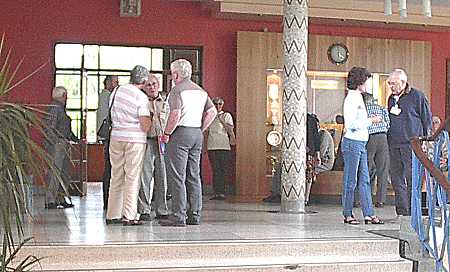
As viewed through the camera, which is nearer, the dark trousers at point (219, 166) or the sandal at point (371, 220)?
the sandal at point (371, 220)

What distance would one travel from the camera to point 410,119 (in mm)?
7367

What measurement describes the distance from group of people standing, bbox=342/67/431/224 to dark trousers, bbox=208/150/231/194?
12.9 feet

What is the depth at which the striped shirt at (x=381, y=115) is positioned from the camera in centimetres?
765

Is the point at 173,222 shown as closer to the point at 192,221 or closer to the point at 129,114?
the point at 192,221

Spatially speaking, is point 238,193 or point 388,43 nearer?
point 238,193

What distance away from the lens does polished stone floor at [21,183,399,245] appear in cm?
631

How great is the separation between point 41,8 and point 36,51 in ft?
2.31

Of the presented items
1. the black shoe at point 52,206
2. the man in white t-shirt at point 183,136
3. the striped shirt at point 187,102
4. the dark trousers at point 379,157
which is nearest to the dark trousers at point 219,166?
the dark trousers at point 379,157

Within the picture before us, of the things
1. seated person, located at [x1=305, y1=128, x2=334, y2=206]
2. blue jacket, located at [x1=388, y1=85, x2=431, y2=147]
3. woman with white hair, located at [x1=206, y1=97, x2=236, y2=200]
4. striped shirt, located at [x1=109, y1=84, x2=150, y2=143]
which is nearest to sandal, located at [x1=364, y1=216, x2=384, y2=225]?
blue jacket, located at [x1=388, y1=85, x2=431, y2=147]

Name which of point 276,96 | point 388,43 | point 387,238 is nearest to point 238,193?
point 276,96

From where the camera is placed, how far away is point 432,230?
5.13 metres

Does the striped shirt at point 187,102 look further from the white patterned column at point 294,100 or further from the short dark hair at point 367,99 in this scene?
the white patterned column at point 294,100

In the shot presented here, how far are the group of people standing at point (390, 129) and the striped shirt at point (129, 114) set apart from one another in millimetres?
2029

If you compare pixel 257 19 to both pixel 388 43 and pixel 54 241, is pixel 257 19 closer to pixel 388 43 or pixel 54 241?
pixel 388 43
